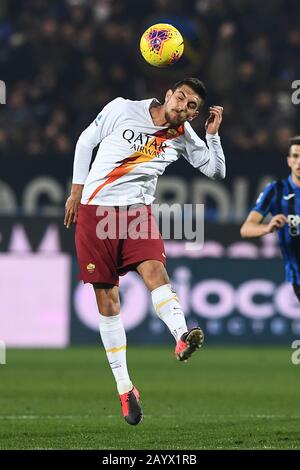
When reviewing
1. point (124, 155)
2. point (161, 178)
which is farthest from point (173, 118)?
point (161, 178)

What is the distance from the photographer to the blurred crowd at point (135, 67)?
1664 cm

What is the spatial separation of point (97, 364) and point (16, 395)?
3.18 meters

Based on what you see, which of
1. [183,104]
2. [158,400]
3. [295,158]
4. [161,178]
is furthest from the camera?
[161,178]

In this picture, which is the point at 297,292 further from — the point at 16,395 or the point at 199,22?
the point at 199,22

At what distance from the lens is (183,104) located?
805cm

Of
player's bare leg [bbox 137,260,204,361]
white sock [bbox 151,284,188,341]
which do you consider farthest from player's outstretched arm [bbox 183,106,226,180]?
white sock [bbox 151,284,188,341]

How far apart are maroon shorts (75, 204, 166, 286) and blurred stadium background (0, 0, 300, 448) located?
521cm

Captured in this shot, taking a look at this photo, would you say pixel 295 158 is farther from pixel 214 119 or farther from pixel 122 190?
pixel 122 190

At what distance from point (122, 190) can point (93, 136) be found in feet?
1.43

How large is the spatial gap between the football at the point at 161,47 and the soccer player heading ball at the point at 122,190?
0.67 feet

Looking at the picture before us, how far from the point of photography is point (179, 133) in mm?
8336

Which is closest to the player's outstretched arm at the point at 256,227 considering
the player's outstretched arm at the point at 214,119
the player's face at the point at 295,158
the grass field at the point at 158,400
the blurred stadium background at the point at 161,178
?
the player's face at the point at 295,158

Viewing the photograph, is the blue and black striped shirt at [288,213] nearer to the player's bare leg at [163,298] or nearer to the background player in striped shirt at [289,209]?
the background player in striped shirt at [289,209]
